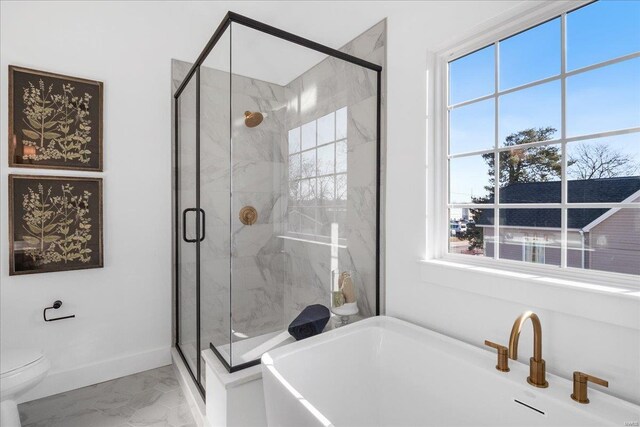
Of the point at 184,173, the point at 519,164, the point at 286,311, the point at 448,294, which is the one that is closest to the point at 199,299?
the point at 286,311

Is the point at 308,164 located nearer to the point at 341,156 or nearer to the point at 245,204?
the point at 341,156

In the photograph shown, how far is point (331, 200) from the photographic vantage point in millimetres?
1899

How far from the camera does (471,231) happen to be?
1.60 m

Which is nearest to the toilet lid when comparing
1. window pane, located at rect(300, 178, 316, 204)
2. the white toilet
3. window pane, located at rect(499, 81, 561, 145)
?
the white toilet

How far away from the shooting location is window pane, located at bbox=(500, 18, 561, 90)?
132 centimetres

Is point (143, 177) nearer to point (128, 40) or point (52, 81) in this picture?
point (52, 81)

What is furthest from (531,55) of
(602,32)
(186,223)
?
(186,223)

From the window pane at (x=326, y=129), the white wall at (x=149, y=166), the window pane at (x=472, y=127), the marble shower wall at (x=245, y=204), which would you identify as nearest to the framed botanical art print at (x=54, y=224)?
the white wall at (x=149, y=166)

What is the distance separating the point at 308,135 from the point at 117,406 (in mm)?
2034

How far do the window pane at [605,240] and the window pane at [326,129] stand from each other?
3.88 ft

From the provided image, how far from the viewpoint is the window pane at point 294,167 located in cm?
172

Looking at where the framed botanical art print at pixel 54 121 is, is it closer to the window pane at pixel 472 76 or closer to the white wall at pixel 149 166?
the white wall at pixel 149 166

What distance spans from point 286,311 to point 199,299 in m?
0.64

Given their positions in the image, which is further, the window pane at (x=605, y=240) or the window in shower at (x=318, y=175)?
the window in shower at (x=318, y=175)
